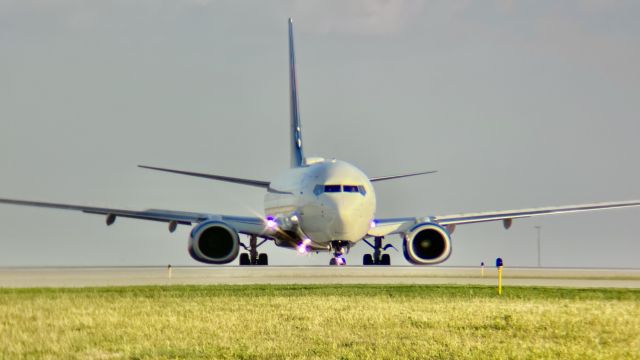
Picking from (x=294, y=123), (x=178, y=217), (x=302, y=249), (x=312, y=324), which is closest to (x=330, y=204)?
(x=302, y=249)

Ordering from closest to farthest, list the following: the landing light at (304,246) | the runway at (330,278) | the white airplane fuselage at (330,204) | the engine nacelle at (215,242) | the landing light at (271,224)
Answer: the runway at (330,278) < the white airplane fuselage at (330,204) < the engine nacelle at (215,242) < the landing light at (304,246) < the landing light at (271,224)

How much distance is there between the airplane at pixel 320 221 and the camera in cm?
4209

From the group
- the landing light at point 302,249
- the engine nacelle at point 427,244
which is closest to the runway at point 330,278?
the engine nacelle at point 427,244

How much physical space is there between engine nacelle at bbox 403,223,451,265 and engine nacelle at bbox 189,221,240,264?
23.0 feet

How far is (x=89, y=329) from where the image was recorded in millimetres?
19031

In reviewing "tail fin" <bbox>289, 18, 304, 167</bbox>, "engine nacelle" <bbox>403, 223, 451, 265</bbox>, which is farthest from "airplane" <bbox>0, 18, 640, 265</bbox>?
"tail fin" <bbox>289, 18, 304, 167</bbox>

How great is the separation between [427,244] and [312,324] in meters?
24.8

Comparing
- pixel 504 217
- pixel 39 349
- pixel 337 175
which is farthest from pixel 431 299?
pixel 504 217

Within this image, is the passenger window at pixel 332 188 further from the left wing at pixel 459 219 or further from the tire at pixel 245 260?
the tire at pixel 245 260

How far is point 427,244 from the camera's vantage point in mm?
44156

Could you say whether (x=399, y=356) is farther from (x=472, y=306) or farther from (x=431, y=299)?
(x=431, y=299)

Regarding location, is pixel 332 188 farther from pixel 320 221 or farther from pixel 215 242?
pixel 215 242

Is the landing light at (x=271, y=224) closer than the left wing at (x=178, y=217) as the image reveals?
No

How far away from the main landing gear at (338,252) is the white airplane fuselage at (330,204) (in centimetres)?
34
